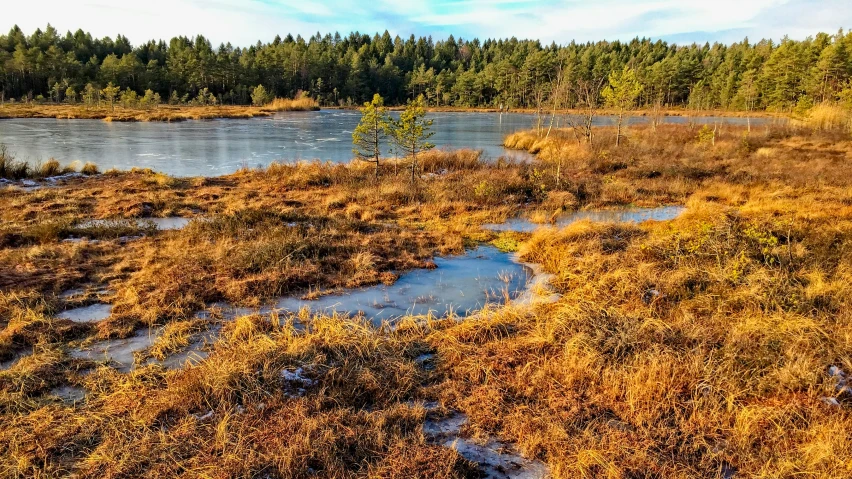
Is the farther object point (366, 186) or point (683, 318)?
point (366, 186)

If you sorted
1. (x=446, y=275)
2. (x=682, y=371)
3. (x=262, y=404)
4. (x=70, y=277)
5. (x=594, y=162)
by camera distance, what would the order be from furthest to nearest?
(x=594, y=162) → (x=446, y=275) → (x=70, y=277) → (x=682, y=371) → (x=262, y=404)

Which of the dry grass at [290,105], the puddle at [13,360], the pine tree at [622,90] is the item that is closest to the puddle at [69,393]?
the puddle at [13,360]

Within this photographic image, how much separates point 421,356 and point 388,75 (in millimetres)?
92827

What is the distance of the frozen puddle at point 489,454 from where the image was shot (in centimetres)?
379

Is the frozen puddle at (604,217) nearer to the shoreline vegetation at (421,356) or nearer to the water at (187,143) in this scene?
the shoreline vegetation at (421,356)

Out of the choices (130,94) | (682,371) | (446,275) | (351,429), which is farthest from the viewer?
(130,94)

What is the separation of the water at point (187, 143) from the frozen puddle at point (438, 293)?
1458cm

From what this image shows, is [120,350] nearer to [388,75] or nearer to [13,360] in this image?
[13,360]

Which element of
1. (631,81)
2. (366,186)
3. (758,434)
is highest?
(631,81)

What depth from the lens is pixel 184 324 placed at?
607 centimetres

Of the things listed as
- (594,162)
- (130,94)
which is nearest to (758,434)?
(594,162)

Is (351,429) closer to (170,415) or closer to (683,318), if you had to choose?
(170,415)

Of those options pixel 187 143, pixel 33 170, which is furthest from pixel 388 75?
pixel 33 170

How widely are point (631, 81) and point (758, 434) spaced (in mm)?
29251
